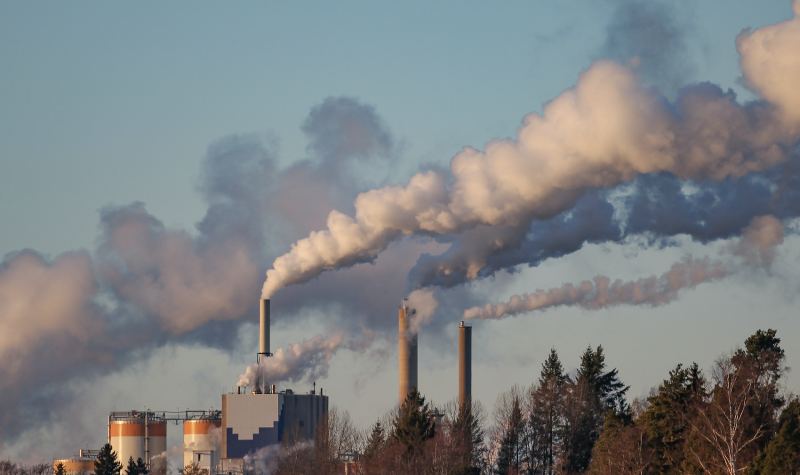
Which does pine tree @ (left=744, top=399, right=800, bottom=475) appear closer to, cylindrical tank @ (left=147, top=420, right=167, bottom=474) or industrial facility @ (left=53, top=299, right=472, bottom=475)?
industrial facility @ (left=53, top=299, right=472, bottom=475)

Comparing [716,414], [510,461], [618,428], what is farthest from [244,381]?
[716,414]

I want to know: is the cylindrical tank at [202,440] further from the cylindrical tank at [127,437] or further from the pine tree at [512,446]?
the pine tree at [512,446]

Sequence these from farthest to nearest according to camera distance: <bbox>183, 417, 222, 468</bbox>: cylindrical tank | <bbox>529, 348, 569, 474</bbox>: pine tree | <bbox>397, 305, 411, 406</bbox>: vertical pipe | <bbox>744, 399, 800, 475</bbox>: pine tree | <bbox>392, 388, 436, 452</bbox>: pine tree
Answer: <bbox>183, 417, 222, 468</bbox>: cylindrical tank
<bbox>397, 305, 411, 406</bbox>: vertical pipe
<bbox>529, 348, 569, 474</bbox>: pine tree
<bbox>392, 388, 436, 452</bbox>: pine tree
<bbox>744, 399, 800, 475</bbox>: pine tree

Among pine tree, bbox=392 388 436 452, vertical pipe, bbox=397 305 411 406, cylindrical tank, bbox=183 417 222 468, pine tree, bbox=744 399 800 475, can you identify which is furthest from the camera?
cylindrical tank, bbox=183 417 222 468

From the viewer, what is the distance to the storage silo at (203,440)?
91.2m

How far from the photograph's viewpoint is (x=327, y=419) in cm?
8231

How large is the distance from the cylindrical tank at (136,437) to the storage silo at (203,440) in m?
5.17

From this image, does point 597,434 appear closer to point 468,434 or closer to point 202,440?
point 468,434

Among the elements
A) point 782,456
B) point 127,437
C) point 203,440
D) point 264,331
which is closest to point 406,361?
point 264,331

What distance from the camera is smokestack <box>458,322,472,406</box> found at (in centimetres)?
8338

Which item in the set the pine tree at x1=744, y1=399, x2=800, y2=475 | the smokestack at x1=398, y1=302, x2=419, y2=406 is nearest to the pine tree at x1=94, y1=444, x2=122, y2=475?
the smokestack at x1=398, y1=302, x2=419, y2=406

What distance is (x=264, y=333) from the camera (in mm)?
86000

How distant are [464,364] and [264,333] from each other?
15.6 m

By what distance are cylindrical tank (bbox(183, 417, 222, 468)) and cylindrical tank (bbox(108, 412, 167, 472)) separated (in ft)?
17.2
